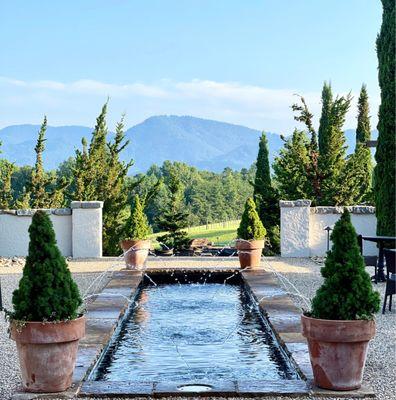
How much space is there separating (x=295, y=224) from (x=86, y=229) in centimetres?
450

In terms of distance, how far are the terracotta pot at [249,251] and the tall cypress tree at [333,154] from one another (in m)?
11.9

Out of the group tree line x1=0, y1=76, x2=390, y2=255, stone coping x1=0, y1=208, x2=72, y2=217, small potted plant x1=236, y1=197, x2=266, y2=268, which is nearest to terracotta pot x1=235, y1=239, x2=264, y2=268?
small potted plant x1=236, y1=197, x2=266, y2=268

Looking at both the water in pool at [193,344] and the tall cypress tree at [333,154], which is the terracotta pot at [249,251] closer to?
the water in pool at [193,344]

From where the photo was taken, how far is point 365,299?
17.0 feet

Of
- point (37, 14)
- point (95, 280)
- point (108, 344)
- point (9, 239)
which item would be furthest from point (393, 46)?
point (37, 14)

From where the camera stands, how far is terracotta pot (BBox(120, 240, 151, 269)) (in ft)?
41.9

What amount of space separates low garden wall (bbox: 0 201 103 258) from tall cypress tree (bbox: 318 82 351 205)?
10.8 metres

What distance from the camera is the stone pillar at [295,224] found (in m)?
15.6

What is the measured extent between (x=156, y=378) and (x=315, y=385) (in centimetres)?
125

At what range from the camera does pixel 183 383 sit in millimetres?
5426

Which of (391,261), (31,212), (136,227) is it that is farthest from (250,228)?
(31,212)

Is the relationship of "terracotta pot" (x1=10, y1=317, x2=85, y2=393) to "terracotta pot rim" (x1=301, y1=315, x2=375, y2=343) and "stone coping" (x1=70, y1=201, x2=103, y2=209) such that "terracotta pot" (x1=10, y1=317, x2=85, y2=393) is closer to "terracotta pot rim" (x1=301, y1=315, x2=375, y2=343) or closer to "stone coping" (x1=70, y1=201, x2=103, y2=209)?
"terracotta pot rim" (x1=301, y1=315, x2=375, y2=343)

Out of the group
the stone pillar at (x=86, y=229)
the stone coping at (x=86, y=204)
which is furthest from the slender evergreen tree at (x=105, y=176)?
the stone coping at (x=86, y=204)

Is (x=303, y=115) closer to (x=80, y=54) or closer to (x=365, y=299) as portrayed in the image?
(x=365, y=299)
